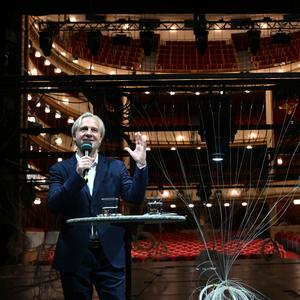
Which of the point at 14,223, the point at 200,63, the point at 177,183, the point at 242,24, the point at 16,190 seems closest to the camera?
the point at 14,223

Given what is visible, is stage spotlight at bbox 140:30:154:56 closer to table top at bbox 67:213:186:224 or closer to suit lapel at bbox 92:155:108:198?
suit lapel at bbox 92:155:108:198

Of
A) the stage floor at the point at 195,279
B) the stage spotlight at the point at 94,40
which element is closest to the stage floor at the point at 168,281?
the stage floor at the point at 195,279

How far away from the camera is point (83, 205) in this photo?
178 cm

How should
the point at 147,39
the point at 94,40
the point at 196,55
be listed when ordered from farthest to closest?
the point at 196,55
the point at 147,39
the point at 94,40

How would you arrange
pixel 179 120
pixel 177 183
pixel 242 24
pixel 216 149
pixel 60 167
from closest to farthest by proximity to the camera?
pixel 60 167 → pixel 216 149 → pixel 242 24 → pixel 177 183 → pixel 179 120

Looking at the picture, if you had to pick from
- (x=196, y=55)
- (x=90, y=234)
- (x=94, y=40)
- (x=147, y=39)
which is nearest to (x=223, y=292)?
(x=90, y=234)

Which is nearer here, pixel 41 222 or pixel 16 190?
pixel 16 190

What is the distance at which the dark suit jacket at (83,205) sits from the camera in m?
1.73

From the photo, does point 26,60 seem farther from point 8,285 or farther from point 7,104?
point 8,285

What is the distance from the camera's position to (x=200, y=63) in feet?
76.9

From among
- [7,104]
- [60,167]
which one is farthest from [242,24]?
[60,167]

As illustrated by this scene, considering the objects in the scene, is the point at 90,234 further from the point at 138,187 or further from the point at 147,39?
the point at 147,39

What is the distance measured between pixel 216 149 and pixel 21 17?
4297 millimetres

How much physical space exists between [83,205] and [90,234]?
99 millimetres
